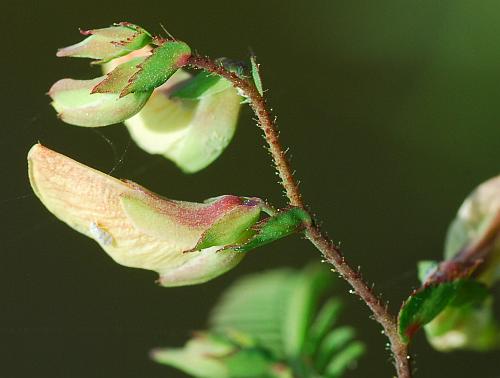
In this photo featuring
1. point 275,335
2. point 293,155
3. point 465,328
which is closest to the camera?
point 465,328

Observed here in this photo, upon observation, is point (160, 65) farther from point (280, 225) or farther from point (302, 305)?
point (302, 305)

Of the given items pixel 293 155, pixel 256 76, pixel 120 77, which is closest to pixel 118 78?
pixel 120 77

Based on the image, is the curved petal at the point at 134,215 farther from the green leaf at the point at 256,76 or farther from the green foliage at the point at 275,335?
the green foliage at the point at 275,335

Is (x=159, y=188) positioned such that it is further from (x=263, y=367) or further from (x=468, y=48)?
(x=263, y=367)

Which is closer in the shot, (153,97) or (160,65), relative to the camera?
(160,65)

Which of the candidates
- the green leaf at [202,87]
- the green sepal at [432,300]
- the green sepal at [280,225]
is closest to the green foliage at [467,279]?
the green sepal at [432,300]

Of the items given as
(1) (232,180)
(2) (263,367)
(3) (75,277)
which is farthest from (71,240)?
(2) (263,367)
